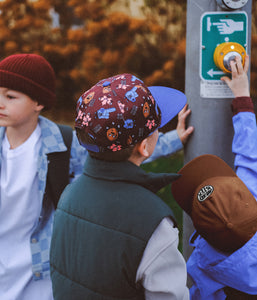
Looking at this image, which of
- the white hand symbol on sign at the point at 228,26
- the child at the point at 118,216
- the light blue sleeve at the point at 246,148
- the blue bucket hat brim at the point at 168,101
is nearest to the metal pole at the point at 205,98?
the white hand symbol on sign at the point at 228,26

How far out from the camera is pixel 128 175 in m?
1.37

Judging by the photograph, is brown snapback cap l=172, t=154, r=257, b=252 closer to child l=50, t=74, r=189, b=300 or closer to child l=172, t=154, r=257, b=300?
child l=172, t=154, r=257, b=300

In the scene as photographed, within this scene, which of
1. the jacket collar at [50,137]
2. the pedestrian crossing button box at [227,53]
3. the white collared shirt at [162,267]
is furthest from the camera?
the jacket collar at [50,137]

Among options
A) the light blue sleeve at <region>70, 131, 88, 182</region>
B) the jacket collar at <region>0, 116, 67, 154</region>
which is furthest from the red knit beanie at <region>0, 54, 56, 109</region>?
the light blue sleeve at <region>70, 131, 88, 182</region>

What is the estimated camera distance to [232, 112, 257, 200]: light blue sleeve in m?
1.72

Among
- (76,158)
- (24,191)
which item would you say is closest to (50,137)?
(76,158)

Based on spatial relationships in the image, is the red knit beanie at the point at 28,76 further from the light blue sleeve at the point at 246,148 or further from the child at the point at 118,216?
the light blue sleeve at the point at 246,148

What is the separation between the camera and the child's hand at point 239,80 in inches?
73.3

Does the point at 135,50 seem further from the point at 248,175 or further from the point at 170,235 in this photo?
the point at 170,235

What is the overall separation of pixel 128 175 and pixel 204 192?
1.27 ft

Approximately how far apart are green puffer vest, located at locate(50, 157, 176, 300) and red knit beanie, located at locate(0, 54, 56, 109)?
0.91m

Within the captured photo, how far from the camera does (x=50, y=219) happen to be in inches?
86.7

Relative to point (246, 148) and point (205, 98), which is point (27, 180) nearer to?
point (205, 98)

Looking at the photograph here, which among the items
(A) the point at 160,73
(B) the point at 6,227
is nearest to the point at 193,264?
(B) the point at 6,227
